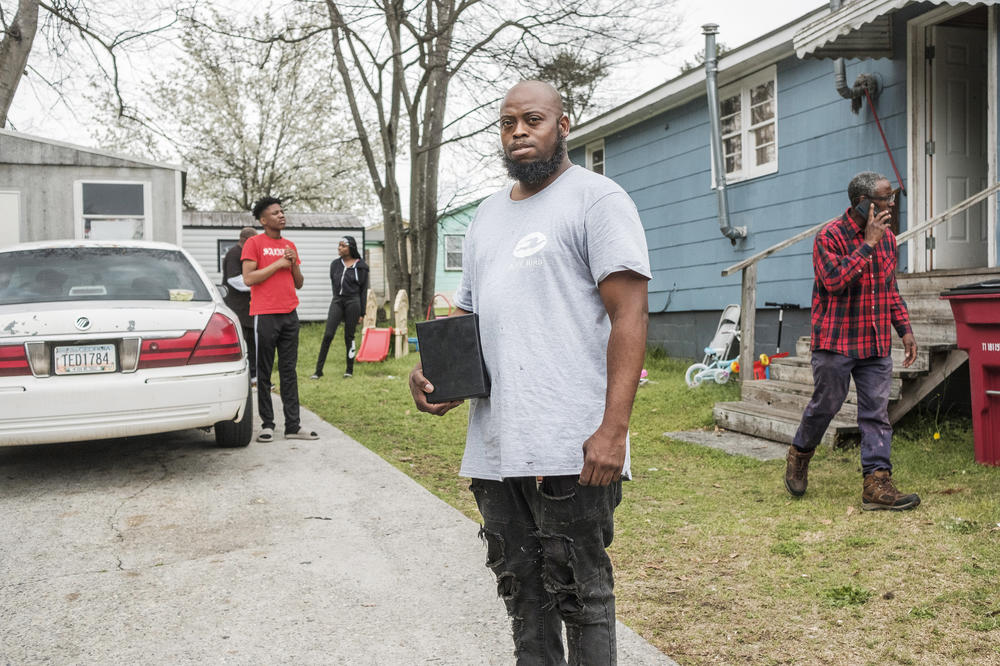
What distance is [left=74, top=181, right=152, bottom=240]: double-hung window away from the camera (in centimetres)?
1403

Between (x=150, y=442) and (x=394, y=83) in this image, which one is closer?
(x=150, y=442)

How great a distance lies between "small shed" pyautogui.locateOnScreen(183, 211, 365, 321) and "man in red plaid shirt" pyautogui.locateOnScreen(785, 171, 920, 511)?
839 inches

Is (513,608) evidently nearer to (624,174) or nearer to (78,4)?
(624,174)

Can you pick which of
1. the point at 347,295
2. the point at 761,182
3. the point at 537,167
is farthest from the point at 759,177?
the point at 537,167

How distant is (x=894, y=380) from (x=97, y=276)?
5933 mm

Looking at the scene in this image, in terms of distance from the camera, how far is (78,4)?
16.7m

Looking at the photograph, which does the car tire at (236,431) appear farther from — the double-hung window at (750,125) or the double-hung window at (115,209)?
the double-hung window at (115,209)

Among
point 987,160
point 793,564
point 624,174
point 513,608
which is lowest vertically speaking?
point 793,564

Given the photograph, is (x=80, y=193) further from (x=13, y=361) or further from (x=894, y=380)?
(x=894, y=380)

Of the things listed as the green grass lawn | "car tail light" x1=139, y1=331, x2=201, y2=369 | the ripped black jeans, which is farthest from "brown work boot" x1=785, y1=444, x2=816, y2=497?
"car tail light" x1=139, y1=331, x2=201, y2=369

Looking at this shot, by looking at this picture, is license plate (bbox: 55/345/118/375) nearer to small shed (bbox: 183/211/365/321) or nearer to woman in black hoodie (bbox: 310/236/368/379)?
woman in black hoodie (bbox: 310/236/368/379)

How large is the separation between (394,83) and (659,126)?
9.79 meters

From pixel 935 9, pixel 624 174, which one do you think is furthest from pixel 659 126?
pixel 935 9

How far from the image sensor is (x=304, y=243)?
1005 inches
